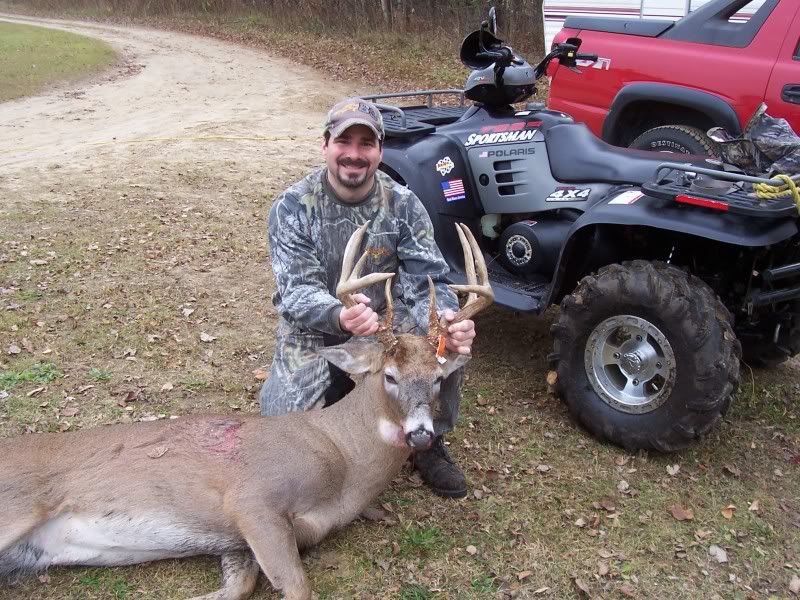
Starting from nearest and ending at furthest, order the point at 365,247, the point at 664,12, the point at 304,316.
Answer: the point at 304,316 < the point at 365,247 < the point at 664,12

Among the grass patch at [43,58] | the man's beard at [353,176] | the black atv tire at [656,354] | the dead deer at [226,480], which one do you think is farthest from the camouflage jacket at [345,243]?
the grass patch at [43,58]

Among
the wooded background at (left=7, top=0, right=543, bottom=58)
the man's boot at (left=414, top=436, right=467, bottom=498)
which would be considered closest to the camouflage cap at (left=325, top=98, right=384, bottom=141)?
the man's boot at (left=414, top=436, right=467, bottom=498)

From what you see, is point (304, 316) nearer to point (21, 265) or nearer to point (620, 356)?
point (620, 356)

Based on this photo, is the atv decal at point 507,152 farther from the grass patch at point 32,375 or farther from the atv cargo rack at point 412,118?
the grass patch at point 32,375

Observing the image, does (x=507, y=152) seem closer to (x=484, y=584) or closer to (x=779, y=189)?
(x=779, y=189)

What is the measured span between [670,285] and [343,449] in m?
1.83

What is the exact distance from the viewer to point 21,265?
652 cm

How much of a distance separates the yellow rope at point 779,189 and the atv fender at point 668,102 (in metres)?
2.19

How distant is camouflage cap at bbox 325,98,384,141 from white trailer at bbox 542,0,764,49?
6418mm

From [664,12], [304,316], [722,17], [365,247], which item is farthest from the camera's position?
[664,12]

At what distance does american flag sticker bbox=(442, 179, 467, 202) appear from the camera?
200 inches

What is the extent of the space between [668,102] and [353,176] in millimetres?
3328

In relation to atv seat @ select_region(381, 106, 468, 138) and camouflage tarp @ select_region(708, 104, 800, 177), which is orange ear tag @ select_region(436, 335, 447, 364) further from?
Result: atv seat @ select_region(381, 106, 468, 138)

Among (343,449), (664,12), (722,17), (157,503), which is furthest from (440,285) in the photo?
(664,12)
